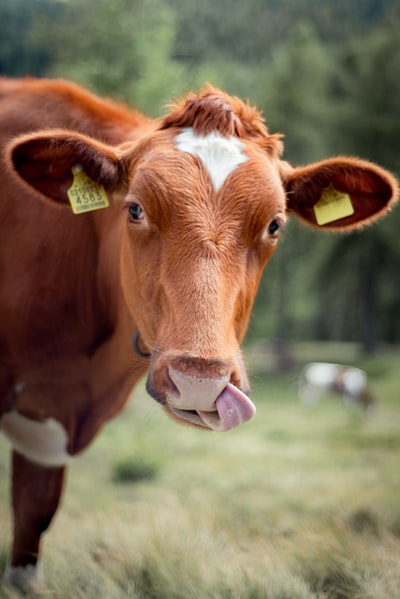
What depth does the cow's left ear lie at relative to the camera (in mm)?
3186

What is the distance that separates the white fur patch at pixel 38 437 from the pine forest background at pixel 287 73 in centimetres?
477

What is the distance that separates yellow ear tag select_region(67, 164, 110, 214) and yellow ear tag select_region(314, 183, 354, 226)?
38.6 inches

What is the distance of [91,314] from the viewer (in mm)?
3576

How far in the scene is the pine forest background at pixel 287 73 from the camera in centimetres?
859

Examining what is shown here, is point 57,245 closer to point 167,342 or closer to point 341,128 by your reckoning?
point 167,342

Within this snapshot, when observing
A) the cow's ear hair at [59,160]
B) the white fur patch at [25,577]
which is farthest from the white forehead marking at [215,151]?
the white fur patch at [25,577]

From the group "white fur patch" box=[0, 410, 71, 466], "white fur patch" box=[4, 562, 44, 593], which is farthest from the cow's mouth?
"white fur patch" box=[4, 562, 44, 593]

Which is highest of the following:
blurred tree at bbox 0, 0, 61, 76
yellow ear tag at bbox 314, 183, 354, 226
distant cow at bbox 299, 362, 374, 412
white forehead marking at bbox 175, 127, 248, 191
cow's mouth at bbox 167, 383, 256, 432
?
white forehead marking at bbox 175, 127, 248, 191

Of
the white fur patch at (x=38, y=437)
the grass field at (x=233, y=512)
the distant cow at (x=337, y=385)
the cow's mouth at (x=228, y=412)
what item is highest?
the cow's mouth at (x=228, y=412)

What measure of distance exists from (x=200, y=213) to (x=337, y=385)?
11.5m

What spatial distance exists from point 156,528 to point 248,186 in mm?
2957

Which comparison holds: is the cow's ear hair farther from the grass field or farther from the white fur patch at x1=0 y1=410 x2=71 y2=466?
the white fur patch at x1=0 y1=410 x2=71 y2=466

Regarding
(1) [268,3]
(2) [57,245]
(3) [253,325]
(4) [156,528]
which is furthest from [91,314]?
(3) [253,325]

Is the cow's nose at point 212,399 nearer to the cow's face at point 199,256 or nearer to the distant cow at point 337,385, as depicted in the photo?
the cow's face at point 199,256
